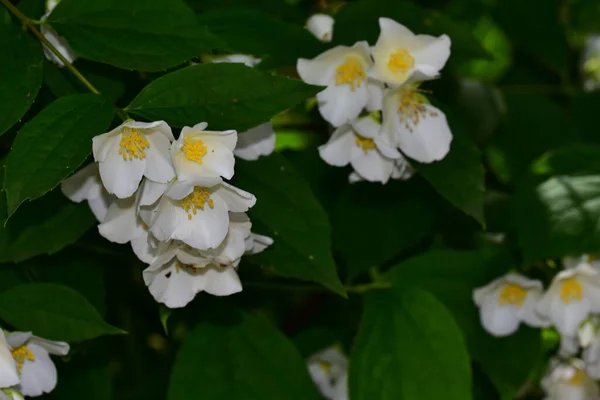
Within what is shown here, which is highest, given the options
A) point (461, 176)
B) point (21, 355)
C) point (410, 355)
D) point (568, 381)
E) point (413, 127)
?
point (21, 355)

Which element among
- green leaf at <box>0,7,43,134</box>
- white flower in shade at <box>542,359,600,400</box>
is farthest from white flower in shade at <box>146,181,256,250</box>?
white flower in shade at <box>542,359,600,400</box>

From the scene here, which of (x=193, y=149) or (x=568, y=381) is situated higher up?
(x=193, y=149)

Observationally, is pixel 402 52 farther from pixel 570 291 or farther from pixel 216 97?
pixel 570 291

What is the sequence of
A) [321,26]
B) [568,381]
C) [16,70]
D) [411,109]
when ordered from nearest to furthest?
[16,70] → [411,109] → [321,26] → [568,381]

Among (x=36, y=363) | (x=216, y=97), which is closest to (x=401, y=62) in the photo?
(x=216, y=97)

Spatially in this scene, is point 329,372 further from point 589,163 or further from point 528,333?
point 589,163

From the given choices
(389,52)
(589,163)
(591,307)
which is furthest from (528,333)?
(389,52)

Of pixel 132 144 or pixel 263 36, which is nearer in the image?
pixel 132 144
